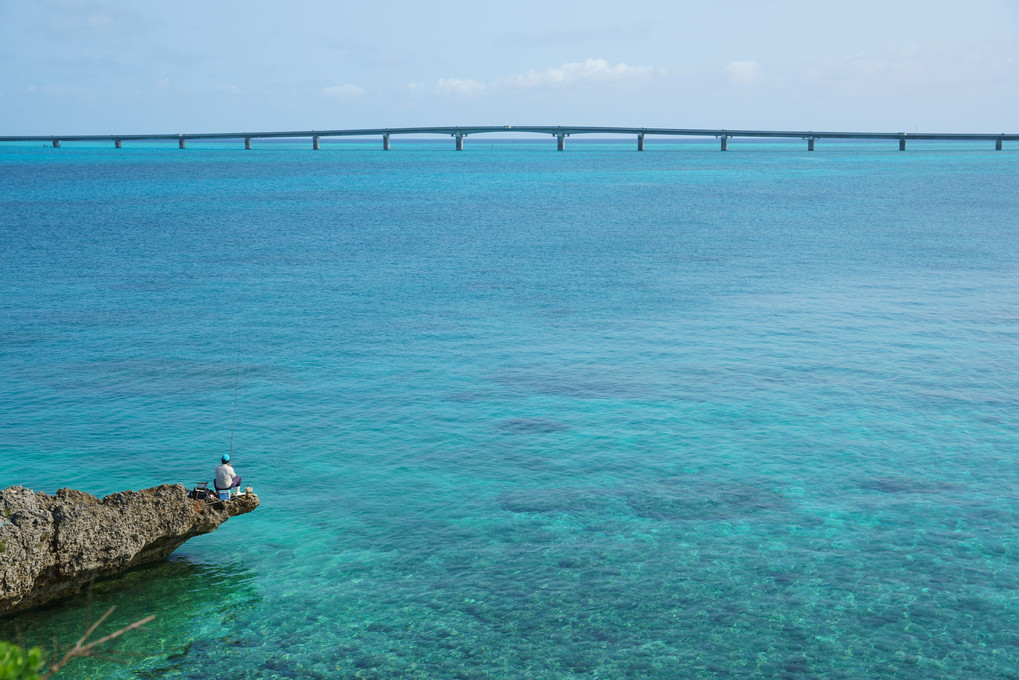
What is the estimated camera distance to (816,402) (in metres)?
39.6

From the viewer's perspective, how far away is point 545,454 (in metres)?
33.9

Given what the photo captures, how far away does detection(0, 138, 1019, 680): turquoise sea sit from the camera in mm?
21844

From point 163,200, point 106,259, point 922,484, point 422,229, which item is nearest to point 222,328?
point 106,259

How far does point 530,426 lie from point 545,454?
2.99m

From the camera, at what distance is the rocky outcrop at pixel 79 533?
70.3 ft

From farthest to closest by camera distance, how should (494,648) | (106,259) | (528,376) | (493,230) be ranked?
1. (493,230)
2. (106,259)
3. (528,376)
4. (494,648)

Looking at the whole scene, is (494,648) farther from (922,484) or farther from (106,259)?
(106,259)

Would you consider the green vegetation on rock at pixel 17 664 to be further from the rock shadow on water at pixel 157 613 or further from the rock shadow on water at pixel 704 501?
the rock shadow on water at pixel 704 501

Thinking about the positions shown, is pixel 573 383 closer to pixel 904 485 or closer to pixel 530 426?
pixel 530 426

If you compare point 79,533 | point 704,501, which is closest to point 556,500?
point 704,501

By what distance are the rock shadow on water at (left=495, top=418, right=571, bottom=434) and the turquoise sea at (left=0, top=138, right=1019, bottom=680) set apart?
0.17 m

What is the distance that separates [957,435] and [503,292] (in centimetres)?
3542

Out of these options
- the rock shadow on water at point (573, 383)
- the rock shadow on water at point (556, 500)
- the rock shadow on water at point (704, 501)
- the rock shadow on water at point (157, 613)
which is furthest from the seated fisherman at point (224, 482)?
the rock shadow on water at point (573, 383)

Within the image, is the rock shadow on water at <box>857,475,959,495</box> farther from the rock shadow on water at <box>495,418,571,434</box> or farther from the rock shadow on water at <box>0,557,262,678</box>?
the rock shadow on water at <box>0,557,262,678</box>
